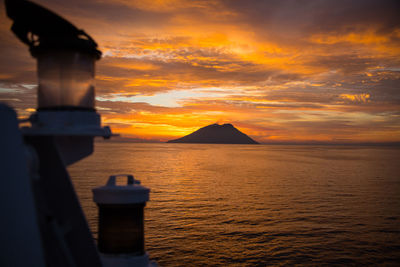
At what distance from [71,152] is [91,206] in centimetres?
2325

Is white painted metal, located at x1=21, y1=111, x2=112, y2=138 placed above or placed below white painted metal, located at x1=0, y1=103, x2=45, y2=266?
above

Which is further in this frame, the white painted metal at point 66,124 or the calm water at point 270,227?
the calm water at point 270,227

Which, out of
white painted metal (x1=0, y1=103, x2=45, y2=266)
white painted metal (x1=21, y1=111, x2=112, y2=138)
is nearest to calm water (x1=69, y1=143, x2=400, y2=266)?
white painted metal (x1=21, y1=111, x2=112, y2=138)

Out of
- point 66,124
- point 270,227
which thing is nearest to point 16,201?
point 66,124

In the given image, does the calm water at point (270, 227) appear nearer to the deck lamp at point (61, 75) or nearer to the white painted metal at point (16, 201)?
the deck lamp at point (61, 75)

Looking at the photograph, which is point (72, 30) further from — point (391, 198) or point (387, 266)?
point (391, 198)

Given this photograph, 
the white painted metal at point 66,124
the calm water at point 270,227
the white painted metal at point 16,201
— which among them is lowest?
the calm water at point 270,227

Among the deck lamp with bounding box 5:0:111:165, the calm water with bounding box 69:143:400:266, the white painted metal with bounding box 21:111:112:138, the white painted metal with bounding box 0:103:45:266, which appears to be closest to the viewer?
the white painted metal with bounding box 0:103:45:266

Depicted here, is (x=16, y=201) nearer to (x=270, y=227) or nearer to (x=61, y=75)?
(x=61, y=75)

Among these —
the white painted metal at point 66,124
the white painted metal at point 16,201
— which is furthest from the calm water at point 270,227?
the white painted metal at point 16,201

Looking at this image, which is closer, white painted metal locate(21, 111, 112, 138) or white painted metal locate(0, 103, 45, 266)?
white painted metal locate(0, 103, 45, 266)

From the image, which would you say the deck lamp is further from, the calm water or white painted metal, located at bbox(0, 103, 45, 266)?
the calm water

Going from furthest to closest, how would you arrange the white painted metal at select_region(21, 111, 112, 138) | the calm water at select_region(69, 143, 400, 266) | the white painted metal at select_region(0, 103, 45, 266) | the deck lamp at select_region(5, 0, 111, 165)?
1. the calm water at select_region(69, 143, 400, 266)
2. the deck lamp at select_region(5, 0, 111, 165)
3. the white painted metal at select_region(21, 111, 112, 138)
4. the white painted metal at select_region(0, 103, 45, 266)

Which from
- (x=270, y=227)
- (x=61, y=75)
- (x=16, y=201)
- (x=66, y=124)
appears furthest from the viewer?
(x=270, y=227)
